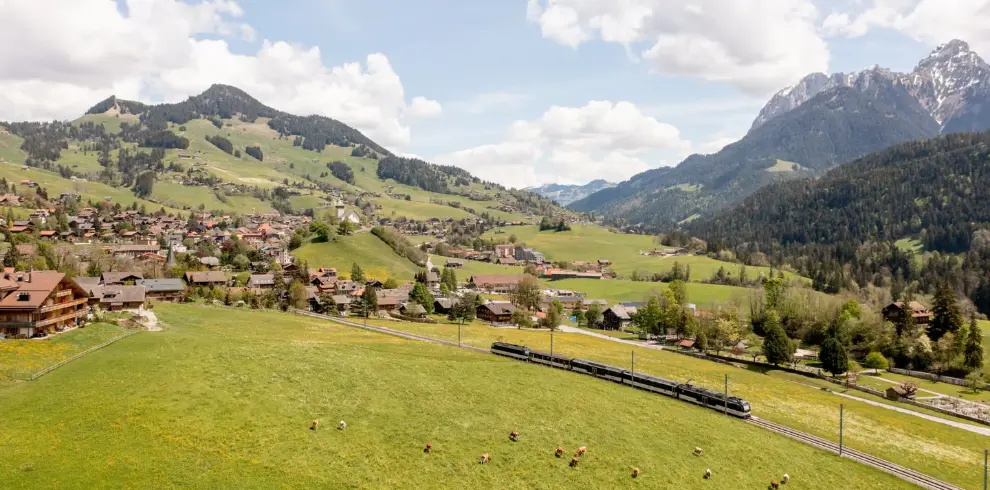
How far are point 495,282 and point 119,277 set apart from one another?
4227 inches

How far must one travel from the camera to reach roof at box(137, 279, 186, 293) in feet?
327

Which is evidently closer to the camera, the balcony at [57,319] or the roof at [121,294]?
the balcony at [57,319]

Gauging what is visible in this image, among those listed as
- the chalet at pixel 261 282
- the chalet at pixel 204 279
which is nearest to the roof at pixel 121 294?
the chalet at pixel 204 279

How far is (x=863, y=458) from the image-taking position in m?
48.8

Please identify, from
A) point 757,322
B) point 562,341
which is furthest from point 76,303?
point 757,322

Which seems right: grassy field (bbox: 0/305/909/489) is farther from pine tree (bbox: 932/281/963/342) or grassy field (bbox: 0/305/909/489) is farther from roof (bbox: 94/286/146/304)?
pine tree (bbox: 932/281/963/342)

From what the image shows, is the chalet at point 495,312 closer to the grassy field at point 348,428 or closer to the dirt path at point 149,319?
the grassy field at point 348,428

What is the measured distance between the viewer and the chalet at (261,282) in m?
125

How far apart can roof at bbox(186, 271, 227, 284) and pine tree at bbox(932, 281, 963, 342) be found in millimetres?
140082

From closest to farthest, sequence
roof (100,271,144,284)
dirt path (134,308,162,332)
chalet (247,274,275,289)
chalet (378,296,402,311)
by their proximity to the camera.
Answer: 1. dirt path (134,308,162,332)
2. roof (100,271,144,284)
3. chalet (378,296,402,311)
4. chalet (247,274,275,289)

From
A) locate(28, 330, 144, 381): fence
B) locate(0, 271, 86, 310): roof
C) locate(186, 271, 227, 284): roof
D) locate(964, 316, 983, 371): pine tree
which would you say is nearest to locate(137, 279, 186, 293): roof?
locate(186, 271, 227, 284): roof

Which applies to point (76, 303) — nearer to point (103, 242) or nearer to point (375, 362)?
point (375, 362)

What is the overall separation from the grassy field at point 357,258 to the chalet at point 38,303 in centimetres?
9812

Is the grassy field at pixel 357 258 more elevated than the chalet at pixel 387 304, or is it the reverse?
the grassy field at pixel 357 258
